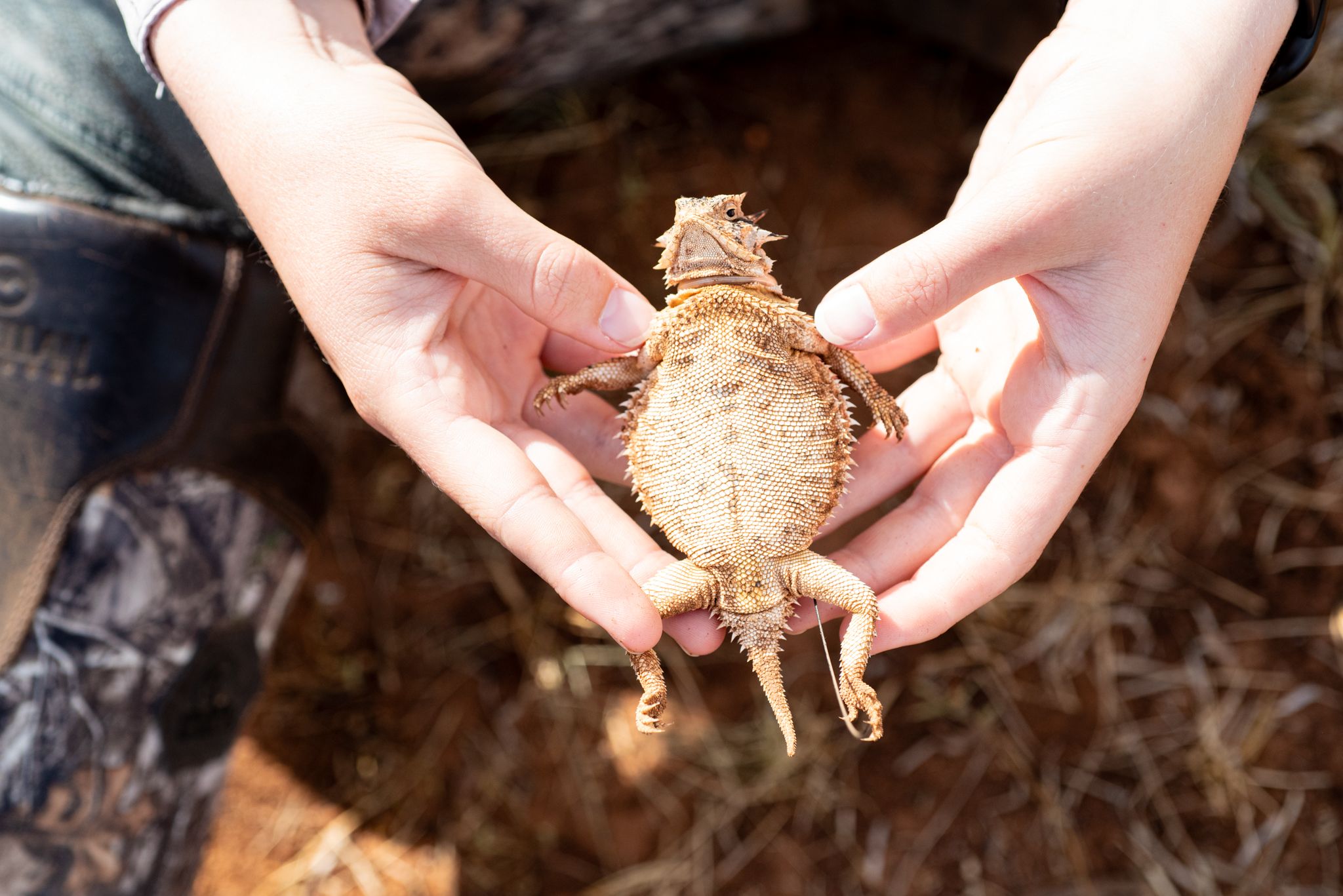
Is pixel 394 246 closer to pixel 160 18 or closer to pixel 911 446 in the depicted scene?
pixel 160 18

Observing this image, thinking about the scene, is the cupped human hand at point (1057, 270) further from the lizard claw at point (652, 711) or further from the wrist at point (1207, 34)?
the lizard claw at point (652, 711)

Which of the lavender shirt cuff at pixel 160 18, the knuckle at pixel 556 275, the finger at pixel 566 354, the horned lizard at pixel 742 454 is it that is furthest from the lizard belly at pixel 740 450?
the lavender shirt cuff at pixel 160 18

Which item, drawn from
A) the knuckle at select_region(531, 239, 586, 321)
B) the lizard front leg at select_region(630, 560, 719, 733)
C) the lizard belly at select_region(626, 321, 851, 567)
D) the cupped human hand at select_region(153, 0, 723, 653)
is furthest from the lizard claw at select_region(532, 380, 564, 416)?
the lizard front leg at select_region(630, 560, 719, 733)

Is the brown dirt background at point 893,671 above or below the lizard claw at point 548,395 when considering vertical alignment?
below

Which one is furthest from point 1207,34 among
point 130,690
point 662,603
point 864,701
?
point 130,690

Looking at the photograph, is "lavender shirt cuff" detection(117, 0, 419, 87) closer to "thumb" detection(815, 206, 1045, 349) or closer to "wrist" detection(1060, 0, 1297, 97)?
"thumb" detection(815, 206, 1045, 349)

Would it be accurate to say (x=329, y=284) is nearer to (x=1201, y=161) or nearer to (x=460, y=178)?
(x=460, y=178)
